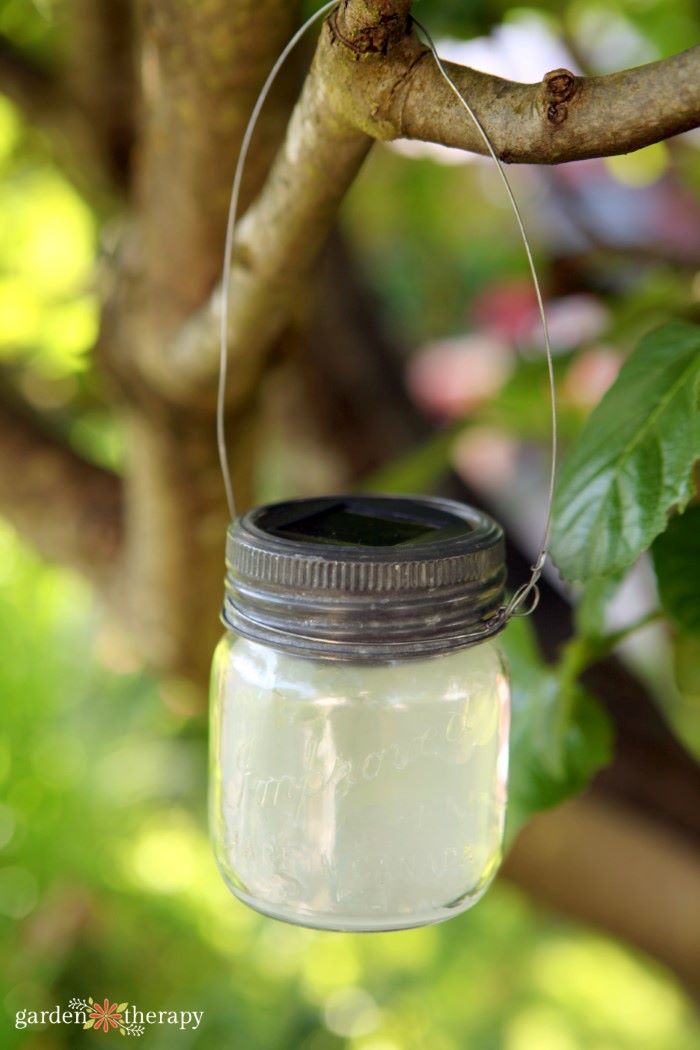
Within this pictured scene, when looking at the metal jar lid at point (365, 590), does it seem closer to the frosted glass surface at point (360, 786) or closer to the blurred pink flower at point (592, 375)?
the frosted glass surface at point (360, 786)

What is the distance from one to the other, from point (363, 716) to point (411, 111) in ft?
0.67

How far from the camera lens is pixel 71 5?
0.88 m

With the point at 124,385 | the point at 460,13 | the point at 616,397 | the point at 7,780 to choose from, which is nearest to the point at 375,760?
the point at 616,397

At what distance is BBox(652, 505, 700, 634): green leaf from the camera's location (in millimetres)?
467

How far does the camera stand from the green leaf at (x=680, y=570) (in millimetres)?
467

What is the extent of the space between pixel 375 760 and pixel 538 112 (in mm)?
218

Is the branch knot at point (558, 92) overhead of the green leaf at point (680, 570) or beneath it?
overhead

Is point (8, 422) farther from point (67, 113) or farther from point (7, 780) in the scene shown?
point (7, 780)

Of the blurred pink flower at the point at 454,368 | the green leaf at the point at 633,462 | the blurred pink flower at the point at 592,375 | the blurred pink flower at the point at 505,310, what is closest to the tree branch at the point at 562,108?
the green leaf at the point at 633,462

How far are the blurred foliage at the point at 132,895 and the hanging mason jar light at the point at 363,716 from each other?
68cm

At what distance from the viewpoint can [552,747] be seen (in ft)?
1.72

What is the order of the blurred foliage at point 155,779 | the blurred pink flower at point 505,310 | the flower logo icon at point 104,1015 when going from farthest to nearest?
the blurred pink flower at point 505,310
the blurred foliage at point 155,779
the flower logo icon at point 104,1015

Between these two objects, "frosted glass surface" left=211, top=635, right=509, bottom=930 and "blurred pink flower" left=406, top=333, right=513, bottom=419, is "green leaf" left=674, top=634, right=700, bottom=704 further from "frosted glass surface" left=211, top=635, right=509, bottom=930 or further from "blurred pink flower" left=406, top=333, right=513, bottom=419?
"blurred pink flower" left=406, top=333, right=513, bottom=419

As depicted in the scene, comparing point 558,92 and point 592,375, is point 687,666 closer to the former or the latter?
point 558,92
